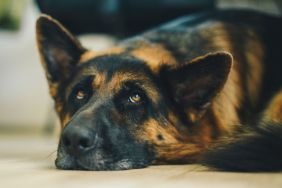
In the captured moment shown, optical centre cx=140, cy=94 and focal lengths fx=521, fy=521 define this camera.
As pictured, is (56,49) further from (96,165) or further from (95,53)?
(96,165)

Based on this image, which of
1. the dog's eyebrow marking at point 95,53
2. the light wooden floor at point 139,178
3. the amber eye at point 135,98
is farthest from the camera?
the dog's eyebrow marking at point 95,53

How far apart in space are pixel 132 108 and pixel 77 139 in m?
0.24

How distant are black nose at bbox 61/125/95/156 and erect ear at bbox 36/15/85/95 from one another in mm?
475

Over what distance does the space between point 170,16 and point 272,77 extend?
3.17 ft

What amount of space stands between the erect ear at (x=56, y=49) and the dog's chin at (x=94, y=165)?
0.47 metres

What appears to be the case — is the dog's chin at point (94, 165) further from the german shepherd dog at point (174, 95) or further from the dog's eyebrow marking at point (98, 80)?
the dog's eyebrow marking at point (98, 80)

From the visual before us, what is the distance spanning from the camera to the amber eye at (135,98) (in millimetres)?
1637

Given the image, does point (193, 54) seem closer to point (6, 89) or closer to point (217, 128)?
point (217, 128)

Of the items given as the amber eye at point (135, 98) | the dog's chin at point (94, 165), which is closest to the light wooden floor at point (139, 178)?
the dog's chin at point (94, 165)

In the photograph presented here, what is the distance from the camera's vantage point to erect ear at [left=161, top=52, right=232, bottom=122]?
1.69 metres

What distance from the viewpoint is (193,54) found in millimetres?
1943

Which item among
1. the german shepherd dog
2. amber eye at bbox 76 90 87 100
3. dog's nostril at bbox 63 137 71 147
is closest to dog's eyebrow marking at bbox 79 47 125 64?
the german shepherd dog

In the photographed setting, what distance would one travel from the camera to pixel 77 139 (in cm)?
147

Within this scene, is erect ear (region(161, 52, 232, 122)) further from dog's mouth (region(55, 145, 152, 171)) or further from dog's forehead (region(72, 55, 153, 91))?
dog's mouth (region(55, 145, 152, 171))
